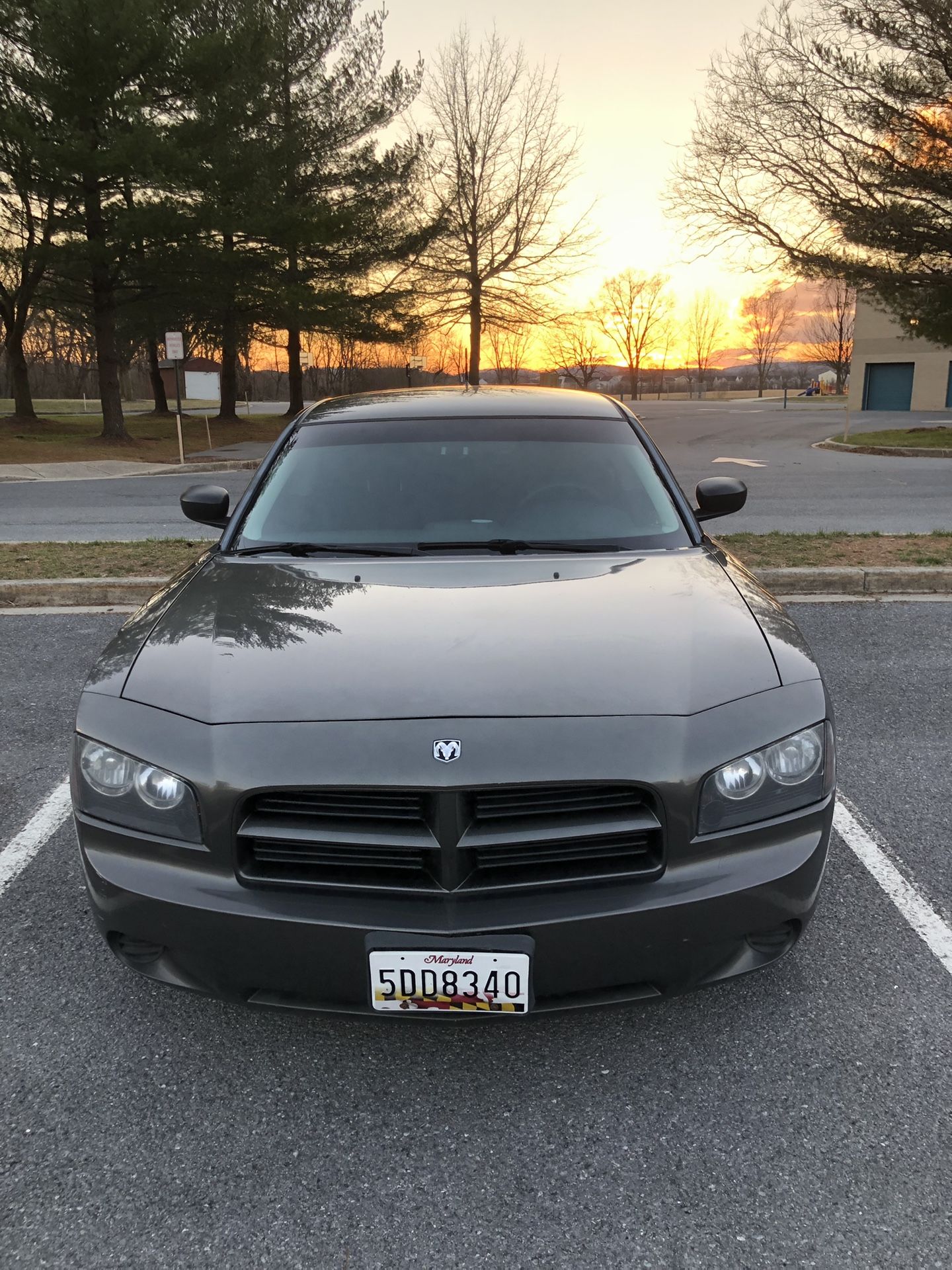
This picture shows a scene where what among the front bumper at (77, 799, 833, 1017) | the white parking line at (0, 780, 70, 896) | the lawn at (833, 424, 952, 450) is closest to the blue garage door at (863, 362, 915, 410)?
the lawn at (833, 424, 952, 450)

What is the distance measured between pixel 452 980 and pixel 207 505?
95.3 inches

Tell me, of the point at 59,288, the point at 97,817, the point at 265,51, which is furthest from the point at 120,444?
the point at 97,817

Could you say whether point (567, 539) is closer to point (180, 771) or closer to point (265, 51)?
point (180, 771)

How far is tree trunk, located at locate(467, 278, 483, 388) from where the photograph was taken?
107 ft

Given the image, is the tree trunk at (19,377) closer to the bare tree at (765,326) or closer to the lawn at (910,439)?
the lawn at (910,439)

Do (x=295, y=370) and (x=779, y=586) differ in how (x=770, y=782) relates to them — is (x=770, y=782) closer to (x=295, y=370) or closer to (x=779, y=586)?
(x=779, y=586)

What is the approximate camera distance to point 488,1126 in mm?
2025

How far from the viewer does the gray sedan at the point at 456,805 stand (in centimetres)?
189

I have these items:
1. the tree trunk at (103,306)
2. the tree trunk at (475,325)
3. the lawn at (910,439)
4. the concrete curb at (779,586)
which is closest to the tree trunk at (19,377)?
the tree trunk at (103,306)

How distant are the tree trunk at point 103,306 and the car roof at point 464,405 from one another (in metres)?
20.6

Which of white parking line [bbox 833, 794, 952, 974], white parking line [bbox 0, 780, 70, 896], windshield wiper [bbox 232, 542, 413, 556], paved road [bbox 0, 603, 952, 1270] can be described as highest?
windshield wiper [bbox 232, 542, 413, 556]

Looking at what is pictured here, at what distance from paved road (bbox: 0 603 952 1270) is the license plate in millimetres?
141

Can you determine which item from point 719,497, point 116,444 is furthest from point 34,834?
point 116,444

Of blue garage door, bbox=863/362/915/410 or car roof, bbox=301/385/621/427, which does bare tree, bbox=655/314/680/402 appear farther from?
car roof, bbox=301/385/621/427
